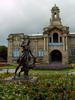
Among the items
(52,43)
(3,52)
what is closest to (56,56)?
(52,43)

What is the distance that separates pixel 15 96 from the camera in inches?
498

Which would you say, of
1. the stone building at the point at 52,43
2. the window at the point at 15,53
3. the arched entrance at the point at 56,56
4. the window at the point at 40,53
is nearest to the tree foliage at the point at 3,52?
the stone building at the point at 52,43

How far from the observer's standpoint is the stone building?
7088 centimetres

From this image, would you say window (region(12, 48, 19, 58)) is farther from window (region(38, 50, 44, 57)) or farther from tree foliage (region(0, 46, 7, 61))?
tree foliage (region(0, 46, 7, 61))

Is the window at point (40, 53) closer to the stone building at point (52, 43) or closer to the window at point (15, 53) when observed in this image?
the stone building at point (52, 43)

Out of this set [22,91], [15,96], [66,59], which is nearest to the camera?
[15,96]

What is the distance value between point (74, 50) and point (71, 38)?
2779mm

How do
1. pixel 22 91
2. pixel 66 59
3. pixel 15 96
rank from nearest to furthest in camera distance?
pixel 15 96 → pixel 22 91 → pixel 66 59

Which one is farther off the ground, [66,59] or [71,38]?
[71,38]

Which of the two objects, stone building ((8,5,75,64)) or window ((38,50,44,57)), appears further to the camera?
window ((38,50,44,57))

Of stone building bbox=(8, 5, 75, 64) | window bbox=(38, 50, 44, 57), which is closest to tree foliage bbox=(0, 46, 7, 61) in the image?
stone building bbox=(8, 5, 75, 64)

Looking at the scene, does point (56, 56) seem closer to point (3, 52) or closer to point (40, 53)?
point (40, 53)

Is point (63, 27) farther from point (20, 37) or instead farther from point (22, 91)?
point (22, 91)

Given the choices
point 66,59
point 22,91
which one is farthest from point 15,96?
point 66,59
